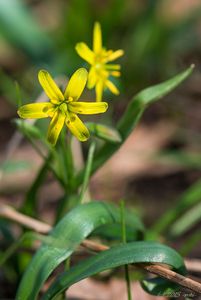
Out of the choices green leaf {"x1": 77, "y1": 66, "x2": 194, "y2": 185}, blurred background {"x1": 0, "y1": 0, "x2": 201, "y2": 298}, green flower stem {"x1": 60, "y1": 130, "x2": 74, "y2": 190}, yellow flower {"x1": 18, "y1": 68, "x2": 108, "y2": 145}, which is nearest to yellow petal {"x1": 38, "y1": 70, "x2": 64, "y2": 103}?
yellow flower {"x1": 18, "y1": 68, "x2": 108, "y2": 145}

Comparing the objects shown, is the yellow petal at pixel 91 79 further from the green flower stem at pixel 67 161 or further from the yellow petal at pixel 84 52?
the green flower stem at pixel 67 161

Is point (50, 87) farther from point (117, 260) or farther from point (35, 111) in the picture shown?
point (117, 260)

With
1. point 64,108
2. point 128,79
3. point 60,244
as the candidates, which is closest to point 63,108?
point 64,108

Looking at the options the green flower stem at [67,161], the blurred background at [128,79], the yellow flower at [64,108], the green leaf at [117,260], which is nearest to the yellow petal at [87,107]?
the yellow flower at [64,108]

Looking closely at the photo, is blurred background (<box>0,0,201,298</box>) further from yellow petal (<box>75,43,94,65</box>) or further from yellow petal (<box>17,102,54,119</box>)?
yellow petal (<box>17,102,54,119</box>)

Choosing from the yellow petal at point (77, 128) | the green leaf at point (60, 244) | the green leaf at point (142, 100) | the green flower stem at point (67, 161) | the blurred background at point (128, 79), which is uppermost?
the blurred background at point (128, 79)
